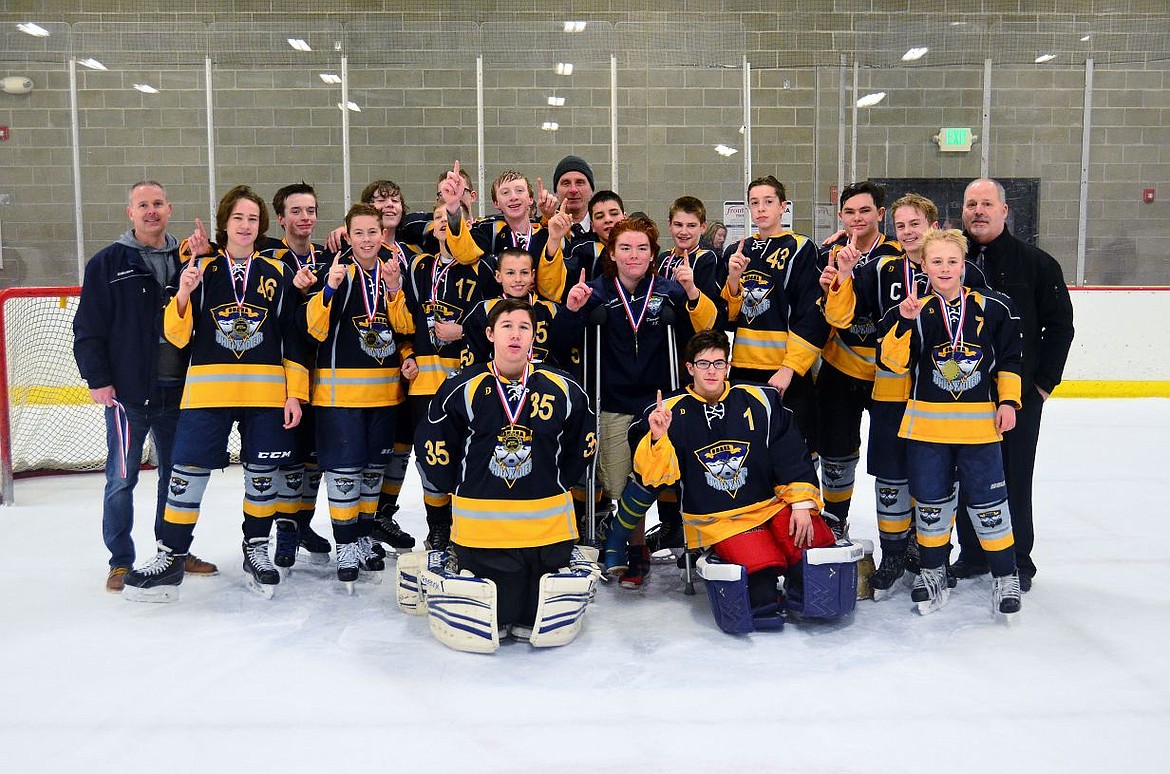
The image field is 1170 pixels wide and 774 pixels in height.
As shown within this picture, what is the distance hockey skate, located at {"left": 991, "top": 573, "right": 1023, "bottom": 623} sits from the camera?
337 cm

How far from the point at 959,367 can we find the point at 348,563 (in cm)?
214

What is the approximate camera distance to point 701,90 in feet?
24.9

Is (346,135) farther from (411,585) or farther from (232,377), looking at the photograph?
(411,585)

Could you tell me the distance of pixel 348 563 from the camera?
3.78 m

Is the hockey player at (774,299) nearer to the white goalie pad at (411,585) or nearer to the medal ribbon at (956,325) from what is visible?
the medal ribbon at (956,325)

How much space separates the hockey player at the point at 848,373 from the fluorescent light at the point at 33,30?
6.21 metres

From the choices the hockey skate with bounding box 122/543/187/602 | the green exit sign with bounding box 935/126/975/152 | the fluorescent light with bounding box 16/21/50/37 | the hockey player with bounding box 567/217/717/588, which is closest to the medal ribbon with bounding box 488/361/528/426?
the hockey player with bounding box 567/217/717/588

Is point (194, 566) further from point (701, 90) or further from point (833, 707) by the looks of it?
point (701, 90)

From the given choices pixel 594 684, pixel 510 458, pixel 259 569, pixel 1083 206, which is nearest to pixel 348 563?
pixel 259 569

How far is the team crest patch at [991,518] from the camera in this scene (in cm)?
338

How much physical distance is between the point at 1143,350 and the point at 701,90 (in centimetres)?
375

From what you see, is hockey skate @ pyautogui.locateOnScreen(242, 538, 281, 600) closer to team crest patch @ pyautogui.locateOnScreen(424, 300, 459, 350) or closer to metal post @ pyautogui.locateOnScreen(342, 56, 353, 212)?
team crest patch @ pyautogui.locateOnScreen(424, 300, 459, 350)

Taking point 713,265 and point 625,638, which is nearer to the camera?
point 625,638

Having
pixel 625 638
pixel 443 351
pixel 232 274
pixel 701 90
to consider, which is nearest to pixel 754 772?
pixel 625 638
